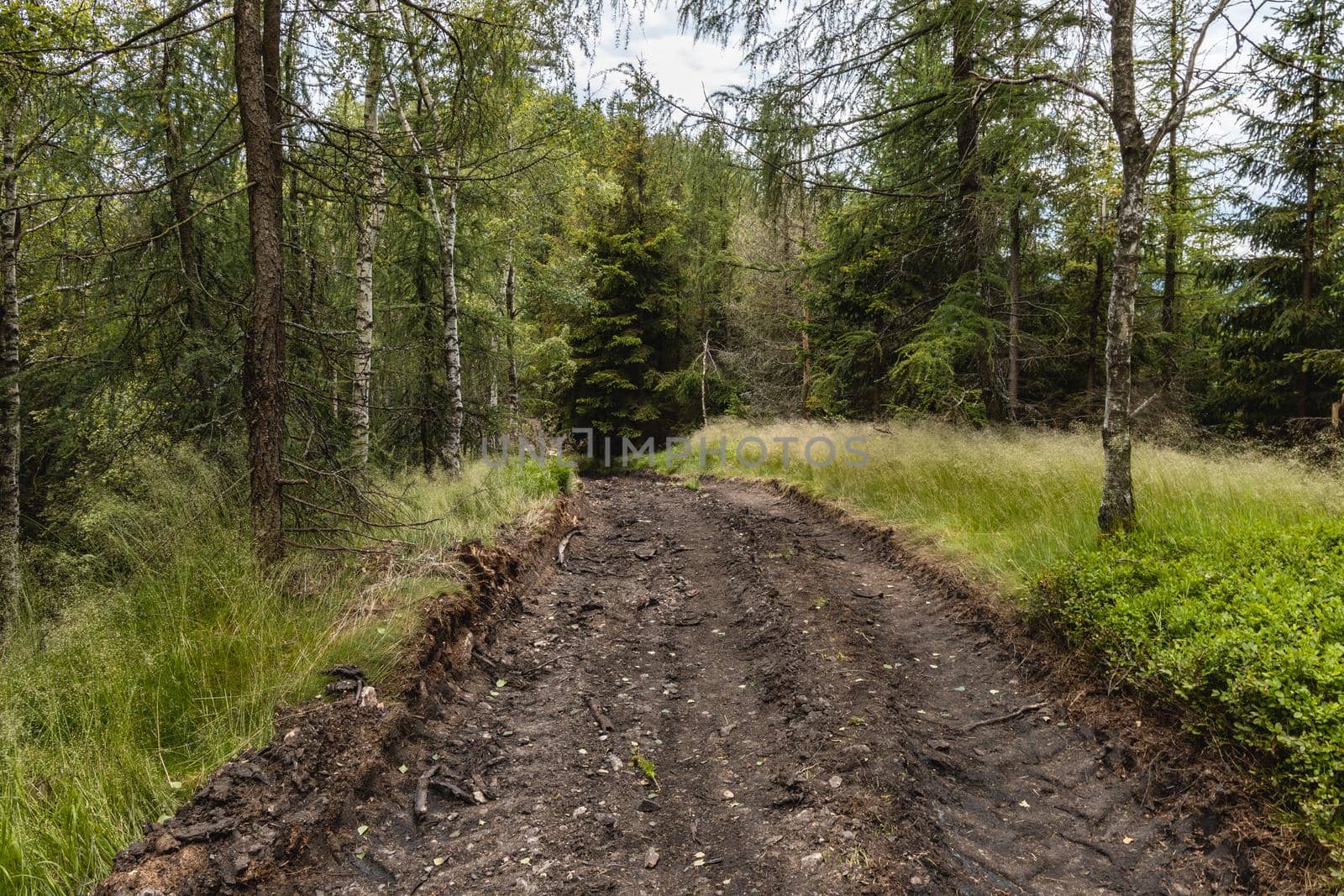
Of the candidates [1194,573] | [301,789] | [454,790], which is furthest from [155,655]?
[1194,573]

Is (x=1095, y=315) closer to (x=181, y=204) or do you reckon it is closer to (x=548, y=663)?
(x=548, y=663)

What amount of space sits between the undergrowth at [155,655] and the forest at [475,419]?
0.02m

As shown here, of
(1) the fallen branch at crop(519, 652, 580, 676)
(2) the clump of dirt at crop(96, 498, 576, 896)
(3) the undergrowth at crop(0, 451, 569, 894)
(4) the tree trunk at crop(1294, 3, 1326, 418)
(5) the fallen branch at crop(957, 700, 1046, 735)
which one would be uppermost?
(4) the tree trunk at crop(1294, 3, 1326, 418)

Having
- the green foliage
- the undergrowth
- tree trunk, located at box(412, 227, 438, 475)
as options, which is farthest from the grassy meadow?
tree trunk, located at box(412, 227, 438, 475)

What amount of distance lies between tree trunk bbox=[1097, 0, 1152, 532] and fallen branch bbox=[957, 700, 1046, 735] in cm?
183

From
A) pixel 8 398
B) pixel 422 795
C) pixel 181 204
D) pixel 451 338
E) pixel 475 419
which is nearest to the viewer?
pixel 422 795

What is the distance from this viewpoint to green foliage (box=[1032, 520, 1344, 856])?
233 centimetres

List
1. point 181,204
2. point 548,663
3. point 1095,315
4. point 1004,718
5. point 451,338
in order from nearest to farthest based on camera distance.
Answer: point 1004,718 → point 548,663 → point 181,204 → point 451,338 → point 1095,315

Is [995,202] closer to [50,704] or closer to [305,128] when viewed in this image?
[305,128]

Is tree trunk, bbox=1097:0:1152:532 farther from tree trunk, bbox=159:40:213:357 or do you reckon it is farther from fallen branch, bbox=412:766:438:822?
tree trunk, bbox=159:40:213:357

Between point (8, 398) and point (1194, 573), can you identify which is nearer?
point (1194, 573)

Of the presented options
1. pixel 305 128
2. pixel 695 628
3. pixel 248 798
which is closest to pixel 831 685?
pixel 695 628

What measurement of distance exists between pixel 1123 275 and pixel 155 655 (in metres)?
6.76

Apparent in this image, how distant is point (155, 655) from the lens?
293cm
